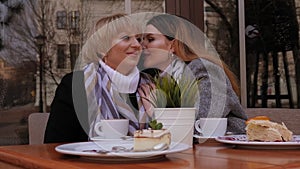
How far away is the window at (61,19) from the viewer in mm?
4660

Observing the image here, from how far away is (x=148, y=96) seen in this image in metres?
1.42

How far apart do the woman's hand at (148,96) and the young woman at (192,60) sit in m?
0.29

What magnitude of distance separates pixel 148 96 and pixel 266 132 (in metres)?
0.34

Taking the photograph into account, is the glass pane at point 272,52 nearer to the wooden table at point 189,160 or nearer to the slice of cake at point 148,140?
the wooden table at point 189,160

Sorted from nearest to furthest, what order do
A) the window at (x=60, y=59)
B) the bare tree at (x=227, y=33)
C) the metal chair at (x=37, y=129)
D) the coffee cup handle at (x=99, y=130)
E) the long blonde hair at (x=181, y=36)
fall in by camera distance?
the coffee cup handle at (x=99, y=130)
the long blonde hair at (x=181, y=36)
the metal chair at (x=37, y=129)
the bare tree at (x=227, y=33)
the window at (x=60, y=59)

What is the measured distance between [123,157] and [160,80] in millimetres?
330

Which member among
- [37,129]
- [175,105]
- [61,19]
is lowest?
[37,129]

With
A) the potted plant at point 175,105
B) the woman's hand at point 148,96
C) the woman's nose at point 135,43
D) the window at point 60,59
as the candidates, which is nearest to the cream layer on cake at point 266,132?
the potted plant at point 175,105

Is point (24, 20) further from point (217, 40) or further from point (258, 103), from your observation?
point (258, 103)

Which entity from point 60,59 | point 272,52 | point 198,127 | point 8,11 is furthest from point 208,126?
point 8,11

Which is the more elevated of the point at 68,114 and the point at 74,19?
the point at 74,19

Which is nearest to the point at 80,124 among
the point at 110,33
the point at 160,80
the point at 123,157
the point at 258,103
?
the point at 110,33

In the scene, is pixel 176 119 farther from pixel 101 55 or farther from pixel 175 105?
pixel 101 55

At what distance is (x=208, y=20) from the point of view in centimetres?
439
